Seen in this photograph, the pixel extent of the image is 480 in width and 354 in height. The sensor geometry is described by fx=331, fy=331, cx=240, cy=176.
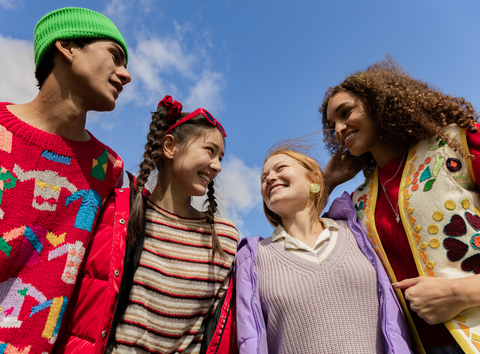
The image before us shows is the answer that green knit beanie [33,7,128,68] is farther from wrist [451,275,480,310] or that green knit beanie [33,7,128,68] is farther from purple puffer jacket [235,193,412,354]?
wrist [451,275,480,310]

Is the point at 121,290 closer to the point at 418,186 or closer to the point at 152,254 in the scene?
the point at 152,254

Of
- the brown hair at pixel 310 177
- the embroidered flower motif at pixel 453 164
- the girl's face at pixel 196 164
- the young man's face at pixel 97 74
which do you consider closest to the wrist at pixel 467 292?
the embroidered flower motif at pixel 453 164

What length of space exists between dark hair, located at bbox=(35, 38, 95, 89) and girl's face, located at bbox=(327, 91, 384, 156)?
2.09m

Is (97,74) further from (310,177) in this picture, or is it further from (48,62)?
(310,177)

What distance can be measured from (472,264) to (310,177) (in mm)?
1371

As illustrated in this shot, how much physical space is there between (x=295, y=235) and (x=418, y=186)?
102 cm

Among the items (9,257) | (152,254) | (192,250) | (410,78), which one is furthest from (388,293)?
(9,257)

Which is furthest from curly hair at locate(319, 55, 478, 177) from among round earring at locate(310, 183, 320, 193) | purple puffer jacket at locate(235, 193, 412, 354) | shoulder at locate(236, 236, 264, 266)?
shoulder at locate(236, 236, 264, 266)

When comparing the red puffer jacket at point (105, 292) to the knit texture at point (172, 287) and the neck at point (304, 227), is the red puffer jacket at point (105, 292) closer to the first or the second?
the knit texture at point (172, 287)

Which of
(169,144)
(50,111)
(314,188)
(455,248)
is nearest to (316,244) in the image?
(314,188)

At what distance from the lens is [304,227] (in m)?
2.83

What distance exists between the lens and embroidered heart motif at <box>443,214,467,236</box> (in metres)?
2.23

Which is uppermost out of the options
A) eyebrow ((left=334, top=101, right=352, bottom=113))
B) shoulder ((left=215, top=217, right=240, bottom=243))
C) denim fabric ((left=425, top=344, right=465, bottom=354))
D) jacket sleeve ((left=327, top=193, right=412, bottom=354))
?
eyebrow ((left=334, top=101, right=352, bottom=113))

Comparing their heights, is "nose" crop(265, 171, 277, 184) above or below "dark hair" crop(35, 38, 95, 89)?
below
